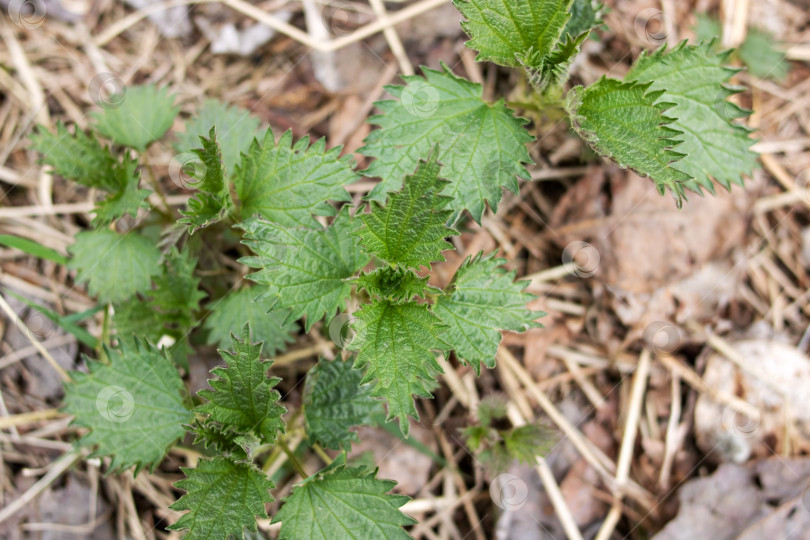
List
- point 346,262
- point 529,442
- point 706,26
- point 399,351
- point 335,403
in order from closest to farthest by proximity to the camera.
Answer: point 399,351
point 346,262
point 335,403
point 529,442
point 706,26

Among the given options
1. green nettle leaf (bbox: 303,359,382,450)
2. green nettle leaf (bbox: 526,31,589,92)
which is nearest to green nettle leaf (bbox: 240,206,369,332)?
green nettle leaf (bbox: 303,359,382,450)

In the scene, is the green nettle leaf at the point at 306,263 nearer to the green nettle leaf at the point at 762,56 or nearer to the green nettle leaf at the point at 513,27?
the green nettle leaf at the point at 513,27

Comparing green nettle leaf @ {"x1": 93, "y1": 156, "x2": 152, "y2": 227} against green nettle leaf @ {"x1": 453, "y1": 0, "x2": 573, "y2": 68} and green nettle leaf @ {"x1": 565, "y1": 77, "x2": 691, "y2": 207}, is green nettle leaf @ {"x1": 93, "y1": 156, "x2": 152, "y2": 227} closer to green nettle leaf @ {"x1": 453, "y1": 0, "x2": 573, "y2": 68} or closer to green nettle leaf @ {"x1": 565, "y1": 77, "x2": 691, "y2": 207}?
green nettle leaf @ {"x1": 453, "y1": 0, "x2": 573, "y2": 68}

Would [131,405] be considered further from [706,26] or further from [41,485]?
[706,26]

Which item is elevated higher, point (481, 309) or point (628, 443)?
point (481, 309)

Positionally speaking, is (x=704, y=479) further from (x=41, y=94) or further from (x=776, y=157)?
(x=41, y=94)

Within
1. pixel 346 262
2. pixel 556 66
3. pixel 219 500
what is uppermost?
pixel 556 66

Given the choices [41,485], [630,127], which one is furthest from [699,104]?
[41,485]
